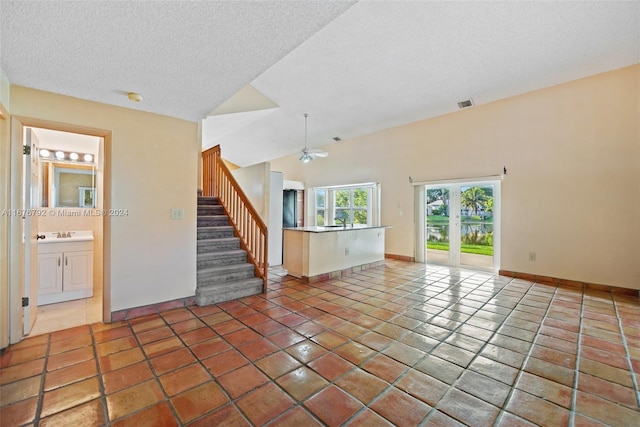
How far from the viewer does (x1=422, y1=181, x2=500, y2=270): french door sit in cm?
534

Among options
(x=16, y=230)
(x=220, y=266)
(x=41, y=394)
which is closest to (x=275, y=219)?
(x=220, y=266)

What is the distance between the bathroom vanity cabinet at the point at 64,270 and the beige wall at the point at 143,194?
1.15 metres

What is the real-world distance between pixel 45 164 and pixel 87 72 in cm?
287

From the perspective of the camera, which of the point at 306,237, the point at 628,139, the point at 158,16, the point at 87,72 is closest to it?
the point at 158,16

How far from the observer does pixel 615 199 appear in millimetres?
4020

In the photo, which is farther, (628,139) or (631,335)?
(628,139)

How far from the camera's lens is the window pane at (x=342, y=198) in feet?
26.1

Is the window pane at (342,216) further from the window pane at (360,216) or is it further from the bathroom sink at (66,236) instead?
the bathroom sink at (66,236)

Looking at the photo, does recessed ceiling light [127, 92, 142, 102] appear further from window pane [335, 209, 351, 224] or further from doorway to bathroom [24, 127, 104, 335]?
window pane [335, 209, 351, 224]

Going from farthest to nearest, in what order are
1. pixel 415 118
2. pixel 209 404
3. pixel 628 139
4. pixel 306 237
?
pixel 415 118
pixel 306 237
pixel 628 139
pixel 209 404

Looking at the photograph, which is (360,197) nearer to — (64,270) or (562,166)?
(562,166)

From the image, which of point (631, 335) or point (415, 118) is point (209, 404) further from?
point (415, 118)

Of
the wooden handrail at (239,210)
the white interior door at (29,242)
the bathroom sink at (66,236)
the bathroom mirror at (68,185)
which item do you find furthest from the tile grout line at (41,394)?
the bathroom mirror at (68,185)

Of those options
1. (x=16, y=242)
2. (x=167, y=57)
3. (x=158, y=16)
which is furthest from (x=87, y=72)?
(x=16, y=242)
